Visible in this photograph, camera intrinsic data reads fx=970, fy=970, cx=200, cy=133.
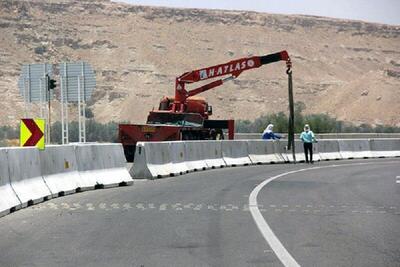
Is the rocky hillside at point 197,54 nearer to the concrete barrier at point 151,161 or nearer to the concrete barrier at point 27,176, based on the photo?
the concrete barrier at point 151,161

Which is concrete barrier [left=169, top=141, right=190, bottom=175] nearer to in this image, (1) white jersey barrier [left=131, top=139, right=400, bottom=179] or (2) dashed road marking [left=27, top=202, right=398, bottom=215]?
(1) white jersey barrier [left=131, top=139, right=400, bottom=179]

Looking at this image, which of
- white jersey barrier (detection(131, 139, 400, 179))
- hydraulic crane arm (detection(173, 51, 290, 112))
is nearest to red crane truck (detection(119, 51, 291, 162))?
hydraulic crane arm (detection(173, 51, 290, 112))

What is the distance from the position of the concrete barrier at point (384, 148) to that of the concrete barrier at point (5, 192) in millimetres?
32619

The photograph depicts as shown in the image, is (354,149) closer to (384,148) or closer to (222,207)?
(384,148)

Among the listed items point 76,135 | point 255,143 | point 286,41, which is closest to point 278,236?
point 255,143

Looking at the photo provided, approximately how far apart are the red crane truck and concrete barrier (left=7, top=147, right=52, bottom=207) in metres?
21.6

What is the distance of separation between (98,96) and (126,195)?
3480 inches

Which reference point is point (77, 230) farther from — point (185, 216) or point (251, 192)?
point (251, 192)

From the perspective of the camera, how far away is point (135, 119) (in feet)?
326

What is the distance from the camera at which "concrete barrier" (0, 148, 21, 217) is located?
1512 centimetres

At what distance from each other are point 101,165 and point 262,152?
16.5m

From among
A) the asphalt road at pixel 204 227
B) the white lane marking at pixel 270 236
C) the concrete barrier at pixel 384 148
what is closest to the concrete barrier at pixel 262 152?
the concrete barrier at pixel 384 148

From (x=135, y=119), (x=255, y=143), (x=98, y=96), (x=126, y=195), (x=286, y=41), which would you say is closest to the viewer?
(x=126, y=195)

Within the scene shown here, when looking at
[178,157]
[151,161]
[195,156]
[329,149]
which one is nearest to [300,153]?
[329,149]
